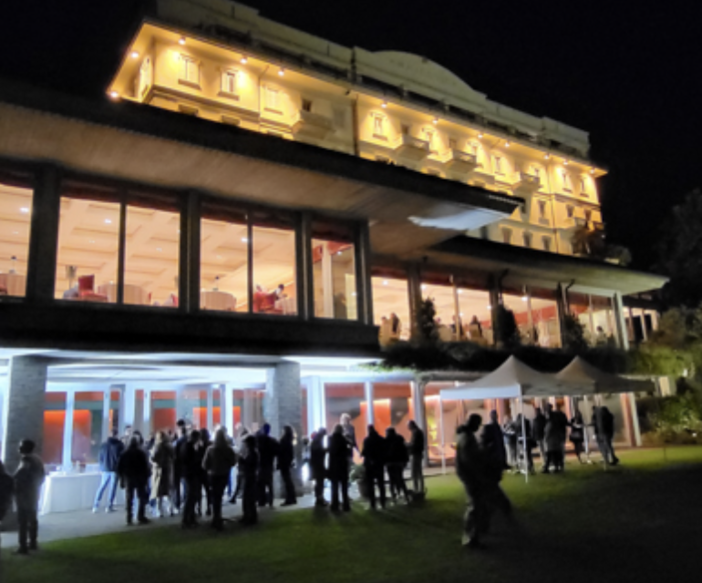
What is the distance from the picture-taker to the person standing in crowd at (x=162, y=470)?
1188cm

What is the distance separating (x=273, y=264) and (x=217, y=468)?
18.1 feet

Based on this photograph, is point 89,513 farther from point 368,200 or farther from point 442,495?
point 368,200

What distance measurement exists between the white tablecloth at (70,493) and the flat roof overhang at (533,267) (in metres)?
11.6

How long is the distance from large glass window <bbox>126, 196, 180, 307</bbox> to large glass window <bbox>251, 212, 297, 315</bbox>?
186 cm

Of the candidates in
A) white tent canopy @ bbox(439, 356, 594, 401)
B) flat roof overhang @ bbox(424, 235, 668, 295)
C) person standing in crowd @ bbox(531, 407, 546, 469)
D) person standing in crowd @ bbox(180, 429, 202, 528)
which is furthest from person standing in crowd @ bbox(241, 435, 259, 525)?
flat roof overhang @ bbox(424, 235, 668, 295)

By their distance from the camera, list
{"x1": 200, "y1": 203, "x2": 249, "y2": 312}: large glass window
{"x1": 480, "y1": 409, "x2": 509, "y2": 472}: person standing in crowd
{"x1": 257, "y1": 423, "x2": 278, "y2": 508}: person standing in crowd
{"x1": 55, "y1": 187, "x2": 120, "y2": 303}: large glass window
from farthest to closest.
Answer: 1. {"x1": 200, "y1": 203, "x2": 249, "y2": 312}: large glass window
2. {"x1": 55, "y1": 187, "x2": 120, "y2": 303}: large glass window
3. {"x1": 257, "y1": 423, "x2": 278, "y2": 508}: person standing in crowd
4. {"x1": 480, "y1": 409, "x2": 509, "y2": 472}: person standing in crowd

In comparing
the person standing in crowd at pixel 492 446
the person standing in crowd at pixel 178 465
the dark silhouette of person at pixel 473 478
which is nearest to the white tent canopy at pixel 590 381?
the person standing in crowd at pixel 492 446

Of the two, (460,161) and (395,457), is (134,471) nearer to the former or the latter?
(395,457)

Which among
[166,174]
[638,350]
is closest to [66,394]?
[166,174]

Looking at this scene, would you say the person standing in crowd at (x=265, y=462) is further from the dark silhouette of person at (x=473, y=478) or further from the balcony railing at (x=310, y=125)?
the balcony railing at (x=310, y=125)

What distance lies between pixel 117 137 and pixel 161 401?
800 centimetres

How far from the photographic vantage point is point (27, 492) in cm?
891

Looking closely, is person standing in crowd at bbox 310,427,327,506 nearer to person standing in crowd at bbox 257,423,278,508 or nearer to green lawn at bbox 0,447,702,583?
person standing in crowd at bbox 257,423,278,508

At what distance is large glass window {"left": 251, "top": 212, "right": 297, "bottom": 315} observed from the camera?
1405 cm
